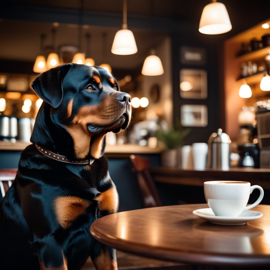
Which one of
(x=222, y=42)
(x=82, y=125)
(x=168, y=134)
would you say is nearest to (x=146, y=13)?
(x=222, y=42)

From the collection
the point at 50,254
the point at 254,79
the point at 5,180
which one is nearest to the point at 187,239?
the point at 50,254

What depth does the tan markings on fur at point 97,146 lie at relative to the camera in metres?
1.38

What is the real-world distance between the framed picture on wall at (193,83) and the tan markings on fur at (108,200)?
493cm

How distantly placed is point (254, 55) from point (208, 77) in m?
1.00

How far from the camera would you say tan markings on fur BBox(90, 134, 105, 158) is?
1379mm

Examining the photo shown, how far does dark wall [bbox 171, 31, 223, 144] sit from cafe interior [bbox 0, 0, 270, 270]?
19mm

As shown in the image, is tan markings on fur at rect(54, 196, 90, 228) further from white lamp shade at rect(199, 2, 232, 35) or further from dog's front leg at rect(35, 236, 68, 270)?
white lamp shade at rect(199, 2, 232, 35)

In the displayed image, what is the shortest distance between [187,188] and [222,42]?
4191mm

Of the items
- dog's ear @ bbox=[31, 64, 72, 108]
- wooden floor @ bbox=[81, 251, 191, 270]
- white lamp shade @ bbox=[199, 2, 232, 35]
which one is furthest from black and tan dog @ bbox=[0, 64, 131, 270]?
white lamp shade @ bbox=[199, 2, 232, 35]

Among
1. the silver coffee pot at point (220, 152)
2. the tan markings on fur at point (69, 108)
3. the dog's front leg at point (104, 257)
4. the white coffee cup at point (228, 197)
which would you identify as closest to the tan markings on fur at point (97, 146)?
the tan markings on fur at point (69, 108)

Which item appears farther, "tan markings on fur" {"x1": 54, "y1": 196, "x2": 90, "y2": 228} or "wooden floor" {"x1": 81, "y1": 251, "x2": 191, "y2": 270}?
"wooden floor" {"x1": 81, "y1": 251, "x2": 191, "y2": 270}

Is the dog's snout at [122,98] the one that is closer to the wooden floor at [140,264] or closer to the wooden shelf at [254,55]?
the wooden floor at [140,264]

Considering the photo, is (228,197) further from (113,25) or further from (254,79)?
(113,25)

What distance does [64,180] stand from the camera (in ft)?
3.97
